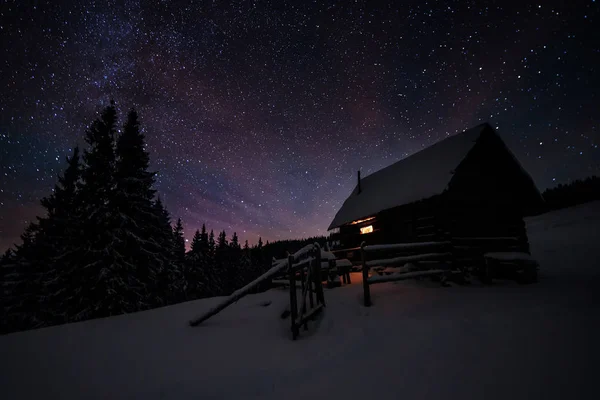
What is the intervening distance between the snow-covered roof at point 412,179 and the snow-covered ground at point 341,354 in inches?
229

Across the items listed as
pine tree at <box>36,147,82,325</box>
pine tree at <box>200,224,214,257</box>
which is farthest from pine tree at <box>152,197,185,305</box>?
pine tree at <box>200,224,214,257</box>

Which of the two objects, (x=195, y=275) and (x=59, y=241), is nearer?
(x=59, y=241)

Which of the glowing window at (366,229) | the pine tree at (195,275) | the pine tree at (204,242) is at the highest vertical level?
the pine tree at (204,242)

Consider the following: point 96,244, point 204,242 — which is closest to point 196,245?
point 204,242

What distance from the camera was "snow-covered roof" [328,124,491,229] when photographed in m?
11.2

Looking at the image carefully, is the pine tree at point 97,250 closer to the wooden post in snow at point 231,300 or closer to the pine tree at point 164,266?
the pine tree at point 164,266

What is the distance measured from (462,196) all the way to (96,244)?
1769 cm

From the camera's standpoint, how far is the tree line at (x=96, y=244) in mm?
12617

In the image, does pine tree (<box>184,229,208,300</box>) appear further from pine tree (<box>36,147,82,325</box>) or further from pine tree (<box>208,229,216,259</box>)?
pine tree (<box>36,147,82,325</box>)

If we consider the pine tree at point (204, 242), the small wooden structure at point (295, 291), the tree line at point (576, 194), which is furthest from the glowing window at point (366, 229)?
the tree line at point (576, 194)

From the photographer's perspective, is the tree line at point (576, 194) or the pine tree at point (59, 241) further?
the tree line at point (576, 194)

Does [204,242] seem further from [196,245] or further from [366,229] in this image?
[366,229]

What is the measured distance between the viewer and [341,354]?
393 centimetres

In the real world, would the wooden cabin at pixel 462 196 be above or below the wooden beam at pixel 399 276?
above
